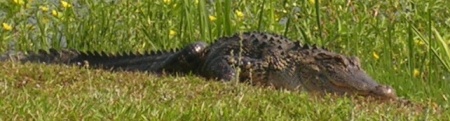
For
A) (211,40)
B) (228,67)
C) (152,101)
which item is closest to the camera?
(152,101)

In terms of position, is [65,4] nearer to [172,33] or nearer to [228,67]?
[172,33]

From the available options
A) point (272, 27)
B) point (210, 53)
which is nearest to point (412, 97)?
point (210, 53)

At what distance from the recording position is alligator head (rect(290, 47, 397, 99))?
710 cm

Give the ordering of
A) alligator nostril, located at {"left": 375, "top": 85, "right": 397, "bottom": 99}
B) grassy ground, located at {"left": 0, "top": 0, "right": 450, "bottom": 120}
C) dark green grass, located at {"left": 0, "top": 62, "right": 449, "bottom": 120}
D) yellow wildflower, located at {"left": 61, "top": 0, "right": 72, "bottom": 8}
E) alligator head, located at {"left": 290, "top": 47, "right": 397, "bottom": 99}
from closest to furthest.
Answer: dark green grass, located at {"left": 0, "top": 62, "right": 449, "bottom": 120} → grassy ground, located at {"left": 0, "top": 0, "right": 450, "bottom": 120} → alligator nostril, located at {"left": 375, "top": 85, "right": 397, "bottom": 99} → alligator head, located at {"left": 290, "top": 47, "right": 397, "bottom": 99} → yellow wildflower, located at {"left": 61, "top": 0, "right": 72, "bottom": 8}

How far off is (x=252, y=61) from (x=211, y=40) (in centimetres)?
77

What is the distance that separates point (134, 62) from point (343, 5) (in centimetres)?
205

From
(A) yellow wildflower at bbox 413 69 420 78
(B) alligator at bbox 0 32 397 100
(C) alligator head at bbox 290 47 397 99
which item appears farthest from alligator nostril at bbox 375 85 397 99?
(A) yellow wildflower at bbox 413 69 420 78

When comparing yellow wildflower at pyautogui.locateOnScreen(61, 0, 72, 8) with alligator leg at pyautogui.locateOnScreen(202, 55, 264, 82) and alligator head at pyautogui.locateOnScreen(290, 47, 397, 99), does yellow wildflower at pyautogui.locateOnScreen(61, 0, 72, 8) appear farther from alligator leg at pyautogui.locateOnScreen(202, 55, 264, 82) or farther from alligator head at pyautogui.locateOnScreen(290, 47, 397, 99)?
alligator head at pyautogui.locateOnScreen(290, 47, 397, 99)

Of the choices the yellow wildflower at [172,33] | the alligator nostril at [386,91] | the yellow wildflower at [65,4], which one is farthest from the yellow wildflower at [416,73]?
the yellow wildflower at [65,4]

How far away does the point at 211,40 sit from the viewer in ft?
27.3

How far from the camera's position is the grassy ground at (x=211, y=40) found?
520 cm

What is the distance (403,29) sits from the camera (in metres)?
8.77

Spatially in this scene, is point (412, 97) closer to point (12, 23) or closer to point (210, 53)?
point (210, 53)

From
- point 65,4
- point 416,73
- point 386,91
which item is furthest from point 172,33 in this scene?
point 386,91
